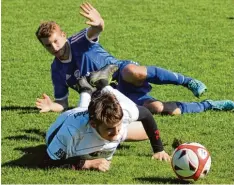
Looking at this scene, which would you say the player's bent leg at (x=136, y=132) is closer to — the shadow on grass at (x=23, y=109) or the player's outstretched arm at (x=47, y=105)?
the player's outstretched arm at (x=47, y=105)

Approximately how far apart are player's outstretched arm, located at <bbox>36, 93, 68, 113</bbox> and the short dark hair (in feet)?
6.38

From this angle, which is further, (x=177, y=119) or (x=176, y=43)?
(x=176, y=43)

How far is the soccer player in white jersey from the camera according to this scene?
5340 mm

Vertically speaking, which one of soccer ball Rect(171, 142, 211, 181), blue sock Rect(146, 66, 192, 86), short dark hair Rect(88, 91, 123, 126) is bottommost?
blue sock Rect(146, 66, 192, 86)

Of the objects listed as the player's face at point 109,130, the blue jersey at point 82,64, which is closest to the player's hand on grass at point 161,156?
the player's face at point 109,130

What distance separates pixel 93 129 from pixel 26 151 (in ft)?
3.25

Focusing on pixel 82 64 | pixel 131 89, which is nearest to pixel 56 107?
pixel 82 64

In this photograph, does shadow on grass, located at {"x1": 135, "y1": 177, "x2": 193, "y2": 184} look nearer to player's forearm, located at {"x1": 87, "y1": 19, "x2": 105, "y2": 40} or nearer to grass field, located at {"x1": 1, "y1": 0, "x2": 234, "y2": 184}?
grass field, located at {"x1": 1, "y1": 0, "x2": 234, "y2": 184}

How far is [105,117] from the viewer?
5.29 metres

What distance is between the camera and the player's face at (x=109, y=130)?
5.38 metres

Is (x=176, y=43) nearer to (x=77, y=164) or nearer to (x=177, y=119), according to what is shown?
(x=177, y=119)

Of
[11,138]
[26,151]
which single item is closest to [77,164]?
[26,151]

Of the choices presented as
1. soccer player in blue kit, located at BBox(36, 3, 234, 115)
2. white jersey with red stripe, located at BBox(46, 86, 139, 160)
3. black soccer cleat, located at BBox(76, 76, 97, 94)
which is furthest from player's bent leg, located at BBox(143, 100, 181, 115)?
white jersey with red stripe, located at BBox(46, 86, 139, 160)

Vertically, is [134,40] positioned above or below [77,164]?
below
